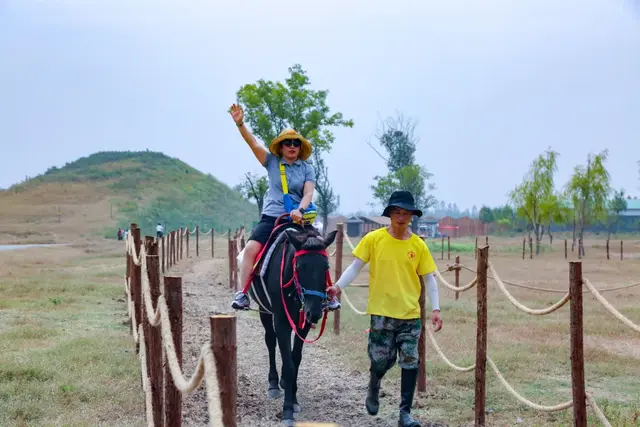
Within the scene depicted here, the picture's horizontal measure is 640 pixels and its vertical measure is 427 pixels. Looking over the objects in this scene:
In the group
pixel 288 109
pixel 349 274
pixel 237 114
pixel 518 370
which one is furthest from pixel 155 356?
pixel 288 109

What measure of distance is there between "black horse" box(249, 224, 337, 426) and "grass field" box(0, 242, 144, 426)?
1244 mm

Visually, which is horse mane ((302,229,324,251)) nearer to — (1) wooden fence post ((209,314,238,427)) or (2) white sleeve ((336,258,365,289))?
(2) white sleeve ((336,258,365,289))

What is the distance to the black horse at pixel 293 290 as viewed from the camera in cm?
556

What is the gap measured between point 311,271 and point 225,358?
9.87ft

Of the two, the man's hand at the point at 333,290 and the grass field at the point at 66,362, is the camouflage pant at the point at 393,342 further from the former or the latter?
the grass field at the point at 66,362

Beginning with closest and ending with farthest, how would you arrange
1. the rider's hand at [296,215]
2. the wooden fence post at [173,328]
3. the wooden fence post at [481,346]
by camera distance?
1. the wooden fence post at [173,328]
2. the wooden fence post at [481,346]
3. the rider's hand at [296,215]

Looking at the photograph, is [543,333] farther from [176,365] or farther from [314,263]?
[176,365]

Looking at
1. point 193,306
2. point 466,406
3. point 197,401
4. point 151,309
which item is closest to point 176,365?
point 151,309

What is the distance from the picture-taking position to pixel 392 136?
53.3m

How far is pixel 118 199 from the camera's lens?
69.3 m

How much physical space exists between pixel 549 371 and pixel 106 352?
15.8ft

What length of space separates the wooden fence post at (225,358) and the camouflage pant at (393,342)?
278cm

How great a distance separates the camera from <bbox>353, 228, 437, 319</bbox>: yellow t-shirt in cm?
523

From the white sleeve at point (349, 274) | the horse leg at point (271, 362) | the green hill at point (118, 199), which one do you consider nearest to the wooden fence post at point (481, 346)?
the white sleeve at point (349, 274)
